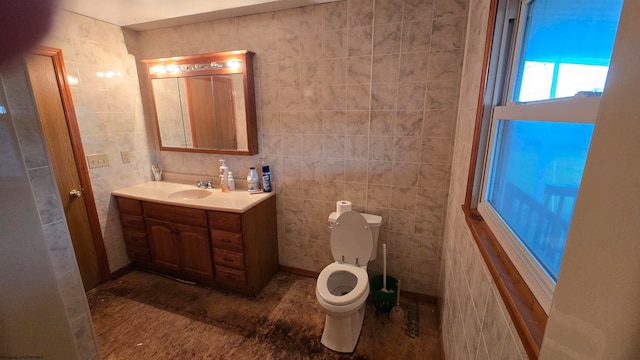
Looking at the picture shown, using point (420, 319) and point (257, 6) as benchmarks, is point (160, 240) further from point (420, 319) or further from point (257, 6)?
point (420, 319)

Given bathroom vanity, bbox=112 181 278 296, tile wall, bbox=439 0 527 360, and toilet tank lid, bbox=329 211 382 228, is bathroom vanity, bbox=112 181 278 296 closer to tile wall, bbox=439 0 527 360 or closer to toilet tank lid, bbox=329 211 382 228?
toilet tank lid, bbox=329 211 382 228

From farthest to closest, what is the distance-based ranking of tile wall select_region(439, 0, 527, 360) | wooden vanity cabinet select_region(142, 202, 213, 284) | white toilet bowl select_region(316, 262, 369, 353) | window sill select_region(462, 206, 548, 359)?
wooden vanity cabinet select_region(142, 202, 213, 284) → white toilet bowl select_region(316, 262, 369, 353) → tile wall select_region(439, 0, 527, 360) → window sill select_region(462, 206, 548, 359)

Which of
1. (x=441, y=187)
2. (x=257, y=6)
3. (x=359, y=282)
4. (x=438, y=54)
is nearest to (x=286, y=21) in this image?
(x=257, y=6)

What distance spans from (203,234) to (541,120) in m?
2.17

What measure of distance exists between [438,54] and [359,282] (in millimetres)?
1618

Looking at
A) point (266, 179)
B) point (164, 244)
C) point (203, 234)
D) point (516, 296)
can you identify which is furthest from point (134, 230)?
point (516, 296)

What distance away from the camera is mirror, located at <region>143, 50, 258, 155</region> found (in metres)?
2.16

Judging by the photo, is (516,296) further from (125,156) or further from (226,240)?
(125,156)

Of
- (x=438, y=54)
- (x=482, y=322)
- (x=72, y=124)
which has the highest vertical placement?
(x=438, y=54)

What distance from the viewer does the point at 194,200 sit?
211 cm

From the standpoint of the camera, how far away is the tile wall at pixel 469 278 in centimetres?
76

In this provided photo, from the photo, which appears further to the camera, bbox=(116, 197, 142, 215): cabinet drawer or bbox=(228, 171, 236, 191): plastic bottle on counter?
bbox=(228, 171, 236, 191): plastic bottle on counter

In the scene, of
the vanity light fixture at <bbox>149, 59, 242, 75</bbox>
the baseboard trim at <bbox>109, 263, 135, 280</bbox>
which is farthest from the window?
the baseboard trim at <bbox>109, 263, 135, 280</bbox>

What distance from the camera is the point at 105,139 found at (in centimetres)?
225
